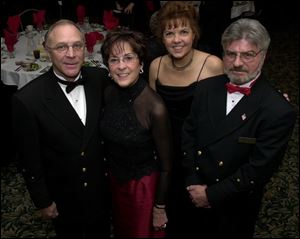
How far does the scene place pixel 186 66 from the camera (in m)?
2.58

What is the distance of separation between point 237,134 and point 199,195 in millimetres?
488

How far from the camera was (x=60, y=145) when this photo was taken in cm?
208

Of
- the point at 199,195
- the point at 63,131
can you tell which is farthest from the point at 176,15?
the point at 199,195

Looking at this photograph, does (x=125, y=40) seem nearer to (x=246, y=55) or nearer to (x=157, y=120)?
(x=157, y=120)

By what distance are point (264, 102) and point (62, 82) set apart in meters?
1.11

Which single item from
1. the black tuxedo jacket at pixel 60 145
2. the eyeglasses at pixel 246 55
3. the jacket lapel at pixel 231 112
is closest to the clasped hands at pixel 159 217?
the black tuxedo jacket at pixel 60 145

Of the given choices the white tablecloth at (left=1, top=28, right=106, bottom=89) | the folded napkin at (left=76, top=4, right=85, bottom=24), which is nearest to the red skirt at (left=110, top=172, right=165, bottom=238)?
the white tablecloth at (left=1, top=28, right=106, bottom=89)

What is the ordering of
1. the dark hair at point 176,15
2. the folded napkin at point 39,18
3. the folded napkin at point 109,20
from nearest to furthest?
the dark hair at point 176,15 → the folded napkin at point 109,20 → the folded napkin at point 39,18

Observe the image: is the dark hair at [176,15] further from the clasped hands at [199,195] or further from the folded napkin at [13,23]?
the folded napkin at [13,23]

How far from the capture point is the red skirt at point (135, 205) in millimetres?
2203

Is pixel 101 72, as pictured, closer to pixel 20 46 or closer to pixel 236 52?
pixel 236 52

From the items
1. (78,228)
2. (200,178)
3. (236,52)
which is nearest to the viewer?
(236,52)

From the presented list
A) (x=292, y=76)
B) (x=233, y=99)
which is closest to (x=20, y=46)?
(x=233, y=99)

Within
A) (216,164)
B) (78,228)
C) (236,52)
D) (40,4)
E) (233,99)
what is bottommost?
(78,228)
